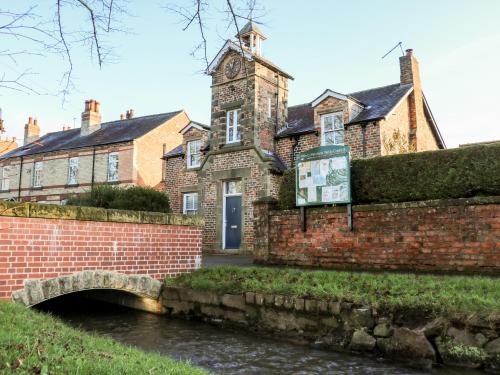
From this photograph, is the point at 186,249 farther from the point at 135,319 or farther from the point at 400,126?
the point at 400,126

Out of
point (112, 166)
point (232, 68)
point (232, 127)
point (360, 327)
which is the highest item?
point (232, 68)

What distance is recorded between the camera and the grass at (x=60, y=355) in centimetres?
347

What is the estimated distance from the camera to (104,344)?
16.9 feet

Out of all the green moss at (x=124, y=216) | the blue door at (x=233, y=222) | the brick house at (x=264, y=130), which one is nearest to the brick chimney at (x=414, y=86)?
the brick house at (x=264, y=130)

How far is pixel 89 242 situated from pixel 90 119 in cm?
2450

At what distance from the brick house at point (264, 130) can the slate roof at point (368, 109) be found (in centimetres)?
4

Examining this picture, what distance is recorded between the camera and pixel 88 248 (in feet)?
27.0

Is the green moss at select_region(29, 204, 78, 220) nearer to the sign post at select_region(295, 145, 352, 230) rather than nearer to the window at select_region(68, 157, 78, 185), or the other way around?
the sign post at select_region(295, 145, 352, 230)

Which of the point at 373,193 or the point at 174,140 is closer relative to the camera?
the point at 373,193

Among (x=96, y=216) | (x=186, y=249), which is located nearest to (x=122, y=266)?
(x=96, y=216)

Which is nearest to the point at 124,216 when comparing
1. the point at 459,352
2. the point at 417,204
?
the point at 459,352

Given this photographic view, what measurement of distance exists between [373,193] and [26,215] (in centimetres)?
803

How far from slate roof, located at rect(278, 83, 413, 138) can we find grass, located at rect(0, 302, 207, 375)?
44.3 ft

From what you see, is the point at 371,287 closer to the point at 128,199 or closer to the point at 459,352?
the point at 459,352
